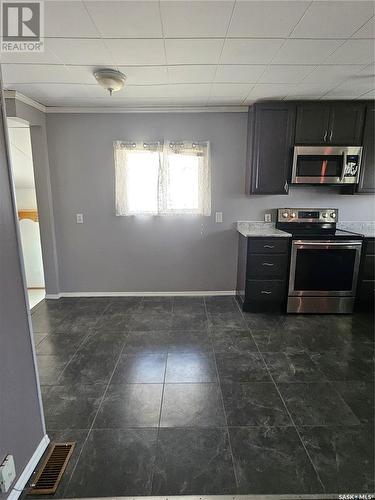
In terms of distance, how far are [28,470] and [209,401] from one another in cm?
110

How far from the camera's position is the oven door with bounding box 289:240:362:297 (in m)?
3.07

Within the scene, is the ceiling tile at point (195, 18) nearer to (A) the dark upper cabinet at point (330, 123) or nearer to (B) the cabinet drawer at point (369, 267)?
(A) the dark upper cabinet at point (330, 123)

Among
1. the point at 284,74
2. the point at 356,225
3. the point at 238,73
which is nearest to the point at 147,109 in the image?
the point at 238,73

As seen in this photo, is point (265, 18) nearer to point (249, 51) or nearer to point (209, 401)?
point (249, 51)

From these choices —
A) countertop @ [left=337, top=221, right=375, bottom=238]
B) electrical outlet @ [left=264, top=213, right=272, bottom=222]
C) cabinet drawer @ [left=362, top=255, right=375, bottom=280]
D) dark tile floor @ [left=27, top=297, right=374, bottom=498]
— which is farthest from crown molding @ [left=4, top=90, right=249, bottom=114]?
dark tile floor @ [left=27, top=297, right=374, bottom=498]

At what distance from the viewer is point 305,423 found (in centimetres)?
170

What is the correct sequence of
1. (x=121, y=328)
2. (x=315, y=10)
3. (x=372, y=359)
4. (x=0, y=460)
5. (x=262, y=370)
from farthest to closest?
(x=121, y=328) → (x=372, y=359) → (x=262, y=370) → (x=315, y=10) → (x=0, y=460)

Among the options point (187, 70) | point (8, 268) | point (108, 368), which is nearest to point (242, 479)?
point (108, 368)

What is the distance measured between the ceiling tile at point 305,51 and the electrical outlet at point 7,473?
2.80 m

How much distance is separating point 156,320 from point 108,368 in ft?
2.94

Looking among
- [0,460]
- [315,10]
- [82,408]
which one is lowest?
[82,408]

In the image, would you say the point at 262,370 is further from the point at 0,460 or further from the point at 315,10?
the point at 315,10

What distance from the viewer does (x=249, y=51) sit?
189 cm

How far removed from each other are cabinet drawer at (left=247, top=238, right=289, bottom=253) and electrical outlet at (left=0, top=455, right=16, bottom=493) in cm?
263
